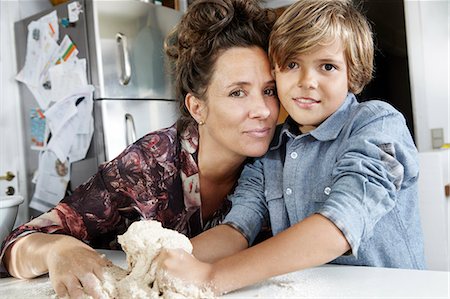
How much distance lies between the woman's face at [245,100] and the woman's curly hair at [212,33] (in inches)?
0.9

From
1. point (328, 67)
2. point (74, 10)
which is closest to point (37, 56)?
point (74, 10)

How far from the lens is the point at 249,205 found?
1.17 m

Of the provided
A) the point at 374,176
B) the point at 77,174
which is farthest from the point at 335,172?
the point at 77,174

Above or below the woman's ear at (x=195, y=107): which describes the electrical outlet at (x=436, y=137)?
below

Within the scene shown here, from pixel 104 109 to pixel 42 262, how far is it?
1558mm

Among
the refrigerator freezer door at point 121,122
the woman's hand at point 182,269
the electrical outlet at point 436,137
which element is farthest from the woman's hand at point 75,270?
the electrical outlet at point 436,137

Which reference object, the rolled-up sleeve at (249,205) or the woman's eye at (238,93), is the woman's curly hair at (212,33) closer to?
the woman's eye at (238,93)

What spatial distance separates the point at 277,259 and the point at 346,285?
124mm

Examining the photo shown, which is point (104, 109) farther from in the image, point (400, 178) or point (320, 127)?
point (400, 178)

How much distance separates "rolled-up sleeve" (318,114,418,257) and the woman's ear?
443 millimetres

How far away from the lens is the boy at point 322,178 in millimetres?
842

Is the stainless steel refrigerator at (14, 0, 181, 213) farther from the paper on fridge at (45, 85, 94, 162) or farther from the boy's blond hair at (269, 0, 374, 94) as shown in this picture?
the boy's blond hair at (269, 0, 374, 94)

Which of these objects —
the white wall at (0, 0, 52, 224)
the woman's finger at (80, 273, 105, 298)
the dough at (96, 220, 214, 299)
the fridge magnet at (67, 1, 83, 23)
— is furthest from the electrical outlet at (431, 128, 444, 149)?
the white wall at (0, 0, 52, 224)

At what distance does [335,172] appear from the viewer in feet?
3.10
